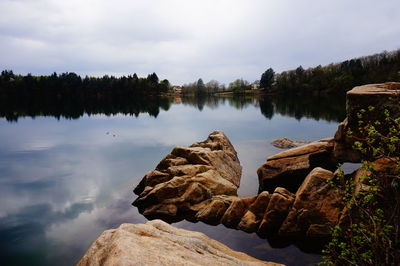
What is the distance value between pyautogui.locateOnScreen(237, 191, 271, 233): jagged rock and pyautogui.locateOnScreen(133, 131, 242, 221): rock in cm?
190

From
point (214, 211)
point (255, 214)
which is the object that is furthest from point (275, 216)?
point (214, 211)

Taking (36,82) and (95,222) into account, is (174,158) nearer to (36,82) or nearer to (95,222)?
(95,222)

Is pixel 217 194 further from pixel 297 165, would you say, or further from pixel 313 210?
pixel 313 210

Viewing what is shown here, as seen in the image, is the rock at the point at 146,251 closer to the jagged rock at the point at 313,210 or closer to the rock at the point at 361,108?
the jagged rock at the point at 313,210

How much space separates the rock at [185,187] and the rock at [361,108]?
27.6ft

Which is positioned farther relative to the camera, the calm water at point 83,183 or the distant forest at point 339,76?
the distant forest at point 339,76

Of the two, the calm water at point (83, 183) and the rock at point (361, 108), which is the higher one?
the rock at point (361, 108)

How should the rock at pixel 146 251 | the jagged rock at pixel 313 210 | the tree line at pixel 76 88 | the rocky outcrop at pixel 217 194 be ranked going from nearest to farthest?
the rock at pixel 146 251 < the jagged rock at pixel 313 210 < the rocky outcrop at pixel 217 194 < the tree line at pixel 76 88

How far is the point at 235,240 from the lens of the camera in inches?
632

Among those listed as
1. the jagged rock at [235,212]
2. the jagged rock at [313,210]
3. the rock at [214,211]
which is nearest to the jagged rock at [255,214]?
the jagged rock at [235,212]

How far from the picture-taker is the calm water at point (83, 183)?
1642 centimetres

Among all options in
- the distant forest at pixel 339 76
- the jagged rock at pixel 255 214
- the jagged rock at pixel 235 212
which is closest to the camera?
the jagged rock at pixel 255 214

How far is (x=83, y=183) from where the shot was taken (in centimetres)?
2836

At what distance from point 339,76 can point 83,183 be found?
138 metres
